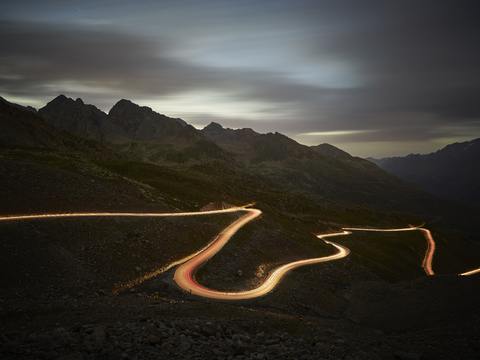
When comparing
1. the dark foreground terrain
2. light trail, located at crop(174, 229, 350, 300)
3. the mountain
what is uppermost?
the mountain

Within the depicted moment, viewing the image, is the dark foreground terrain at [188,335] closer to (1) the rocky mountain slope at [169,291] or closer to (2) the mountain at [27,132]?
(1) the rocky mountain slope at [169,291]

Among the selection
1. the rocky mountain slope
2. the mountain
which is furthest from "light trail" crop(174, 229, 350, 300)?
the mountain

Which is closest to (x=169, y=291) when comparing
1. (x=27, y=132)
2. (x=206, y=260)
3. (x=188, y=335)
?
(x=206, y=260)

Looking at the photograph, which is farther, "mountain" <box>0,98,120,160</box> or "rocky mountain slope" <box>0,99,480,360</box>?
"mountain" <box>0,98,120,160</box>

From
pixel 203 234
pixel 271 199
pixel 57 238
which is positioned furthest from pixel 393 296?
pixel 271 199

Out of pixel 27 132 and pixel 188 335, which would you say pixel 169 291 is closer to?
pixel 188 335

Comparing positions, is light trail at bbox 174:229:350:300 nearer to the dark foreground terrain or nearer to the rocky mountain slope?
the rocky mountain slope

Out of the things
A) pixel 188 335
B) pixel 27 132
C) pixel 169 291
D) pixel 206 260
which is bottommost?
pixel 169 291

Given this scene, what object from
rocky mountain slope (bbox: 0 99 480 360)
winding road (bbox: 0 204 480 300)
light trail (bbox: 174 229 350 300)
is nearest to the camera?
rocky mountain slope (bbox: 0 99 480 360)

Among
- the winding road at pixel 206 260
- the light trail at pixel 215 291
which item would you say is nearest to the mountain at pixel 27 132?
the winding road at pixel 206 260

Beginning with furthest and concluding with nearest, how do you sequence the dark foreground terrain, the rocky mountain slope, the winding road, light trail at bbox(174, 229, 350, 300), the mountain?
the mountain
the winding road
light trail at bbox(174, 229, 350, 300)
the rocky mountain slope
the dark foreground terrain

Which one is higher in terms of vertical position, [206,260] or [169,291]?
[206,260]

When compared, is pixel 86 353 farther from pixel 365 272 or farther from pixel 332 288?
pixel 365 272

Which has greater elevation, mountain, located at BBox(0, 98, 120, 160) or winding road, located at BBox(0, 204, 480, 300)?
mountain, located at BBox(0, 98, 120, 160)
